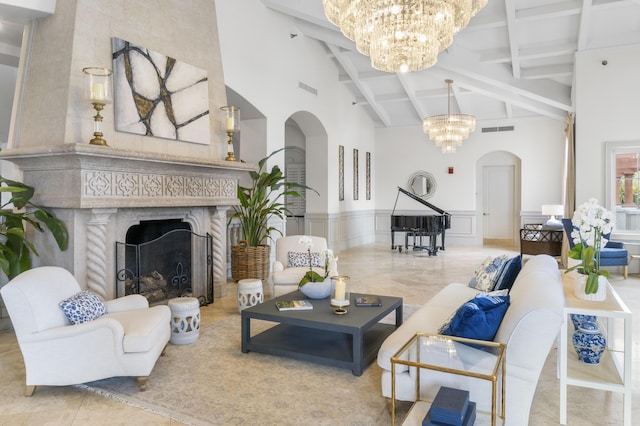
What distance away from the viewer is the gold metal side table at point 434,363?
2115 millimetres

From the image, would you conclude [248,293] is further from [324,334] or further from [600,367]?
[600,367]

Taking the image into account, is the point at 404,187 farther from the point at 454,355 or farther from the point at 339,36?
the point at 454,355

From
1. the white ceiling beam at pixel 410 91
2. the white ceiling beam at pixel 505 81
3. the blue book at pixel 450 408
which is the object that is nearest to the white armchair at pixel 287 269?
the blue book at pixel 450 408

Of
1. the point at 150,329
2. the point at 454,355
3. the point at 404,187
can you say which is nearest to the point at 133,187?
the point at 150,329

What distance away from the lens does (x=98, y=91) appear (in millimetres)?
3900

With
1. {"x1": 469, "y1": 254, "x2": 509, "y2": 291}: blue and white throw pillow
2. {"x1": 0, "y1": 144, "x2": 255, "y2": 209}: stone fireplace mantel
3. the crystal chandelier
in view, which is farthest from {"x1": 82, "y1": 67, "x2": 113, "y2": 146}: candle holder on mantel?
the crystal chandelier

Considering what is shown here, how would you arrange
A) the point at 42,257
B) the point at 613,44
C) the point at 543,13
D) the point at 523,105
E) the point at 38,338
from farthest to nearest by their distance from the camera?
the point at 523,105 → the point at 613,44 → the point at 543,13 → the point at 42,257 → the point at 38,338

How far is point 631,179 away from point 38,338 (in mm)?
8293

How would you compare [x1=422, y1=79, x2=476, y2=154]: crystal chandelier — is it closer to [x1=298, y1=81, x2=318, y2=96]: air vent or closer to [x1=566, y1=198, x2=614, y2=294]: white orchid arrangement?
[x1=298, y1=81, x2=318, y2=96]: air vent

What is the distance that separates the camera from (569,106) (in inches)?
336

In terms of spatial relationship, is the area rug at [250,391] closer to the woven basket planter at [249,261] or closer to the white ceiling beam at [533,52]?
the woven basket planter at [249,261]

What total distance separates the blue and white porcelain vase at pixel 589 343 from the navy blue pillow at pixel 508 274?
1094mm

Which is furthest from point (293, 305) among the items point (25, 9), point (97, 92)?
point (25, 9)

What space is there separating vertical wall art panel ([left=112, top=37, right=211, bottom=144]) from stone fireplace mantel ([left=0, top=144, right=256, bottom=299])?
1.34 feet
